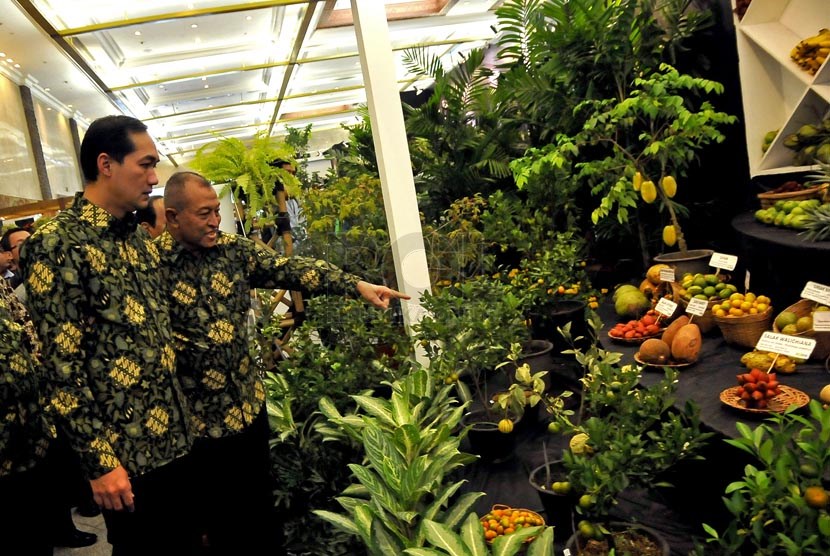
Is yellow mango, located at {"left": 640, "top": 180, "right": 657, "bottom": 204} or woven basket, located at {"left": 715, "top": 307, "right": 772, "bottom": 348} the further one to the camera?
yellow mango, located at {"left": 640, "top": 180, "right": 657, "bottom": 204}

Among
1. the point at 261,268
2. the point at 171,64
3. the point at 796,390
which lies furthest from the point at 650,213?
the point at 171,64

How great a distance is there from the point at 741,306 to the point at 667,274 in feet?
1.88

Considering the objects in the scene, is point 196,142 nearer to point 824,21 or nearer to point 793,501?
point 824,21

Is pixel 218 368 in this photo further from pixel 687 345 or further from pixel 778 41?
pixel 778 41

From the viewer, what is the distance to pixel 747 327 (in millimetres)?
3219

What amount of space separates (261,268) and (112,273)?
65 centimetres

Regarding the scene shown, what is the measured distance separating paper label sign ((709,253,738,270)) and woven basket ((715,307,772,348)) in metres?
0.37

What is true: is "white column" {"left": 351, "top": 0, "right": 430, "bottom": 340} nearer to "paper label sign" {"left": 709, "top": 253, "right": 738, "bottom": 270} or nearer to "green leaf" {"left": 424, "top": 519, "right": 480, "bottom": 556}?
"paper label sign" {"left": 709, "top": 253, "right": 738, "bottom": 270}

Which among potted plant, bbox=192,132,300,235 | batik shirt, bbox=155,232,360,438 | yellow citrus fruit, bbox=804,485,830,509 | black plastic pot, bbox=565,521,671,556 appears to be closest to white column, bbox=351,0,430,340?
potted plant, bbox=192,132,300,235

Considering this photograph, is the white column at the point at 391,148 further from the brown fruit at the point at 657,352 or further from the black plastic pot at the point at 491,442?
the brown fruit at the point at 657,352

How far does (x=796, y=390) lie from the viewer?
102 inches

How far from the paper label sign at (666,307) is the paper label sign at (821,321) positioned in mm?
832

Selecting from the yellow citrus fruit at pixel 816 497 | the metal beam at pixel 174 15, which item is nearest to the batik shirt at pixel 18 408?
the yellow citrus fruit at pixel 816 497

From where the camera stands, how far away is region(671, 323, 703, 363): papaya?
10.5ft
